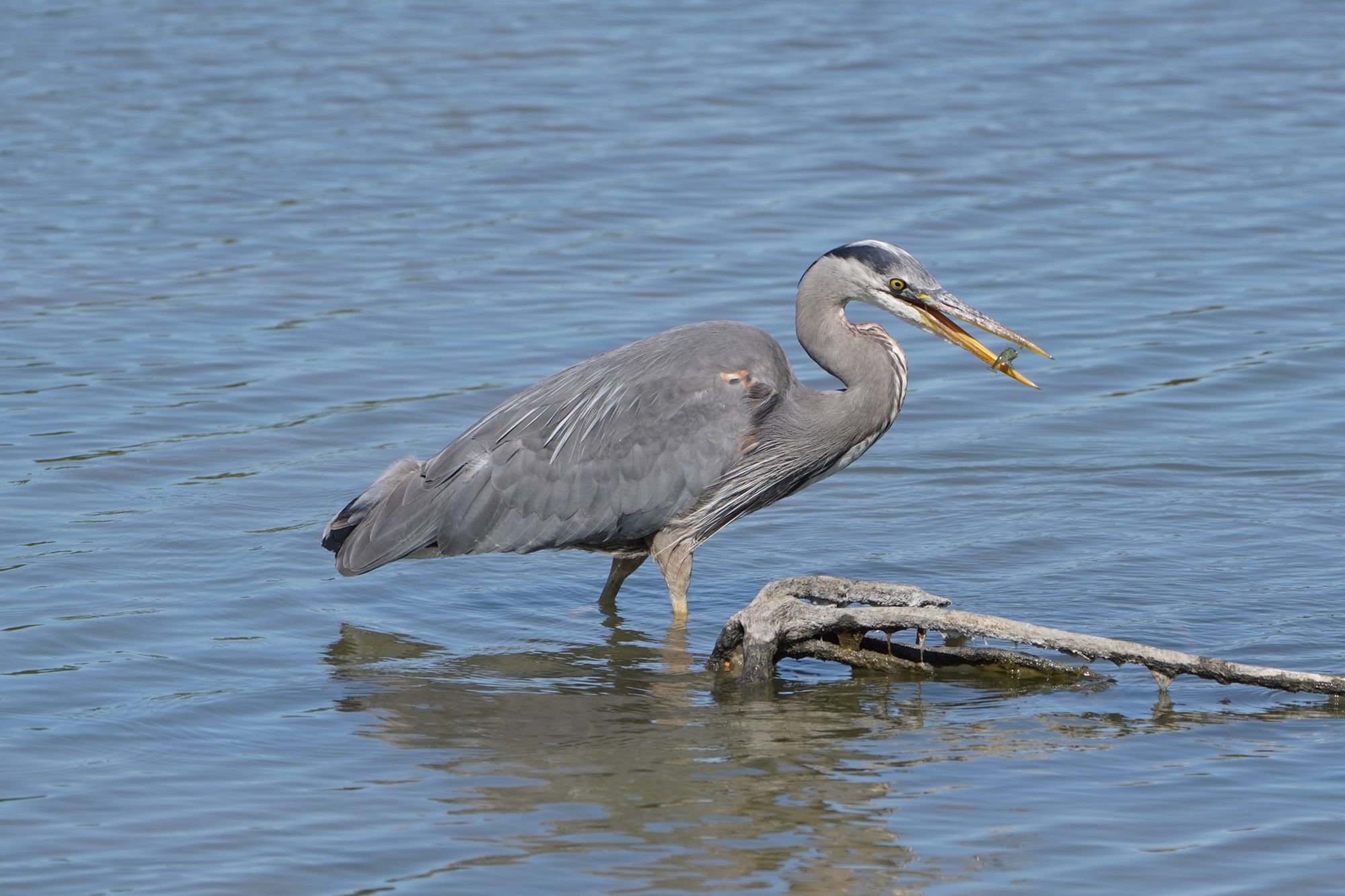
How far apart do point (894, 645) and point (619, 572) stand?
1.67 m

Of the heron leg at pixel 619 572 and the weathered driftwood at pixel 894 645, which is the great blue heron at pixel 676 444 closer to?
the heron leg at pixel 619 572

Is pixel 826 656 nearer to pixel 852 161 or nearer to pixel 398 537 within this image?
pixel 398 537

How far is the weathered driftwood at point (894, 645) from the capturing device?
6633 millimetres

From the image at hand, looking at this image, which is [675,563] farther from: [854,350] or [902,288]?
[902,288]

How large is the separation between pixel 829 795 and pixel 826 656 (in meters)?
1.08

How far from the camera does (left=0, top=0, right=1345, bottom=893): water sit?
6.15 metres

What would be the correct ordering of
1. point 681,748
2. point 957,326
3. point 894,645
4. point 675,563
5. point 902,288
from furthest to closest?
point 675,563 → point 957,326 → point 902,288 → point 894,645 → point 681,748

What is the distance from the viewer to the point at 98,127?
17062 millimetres

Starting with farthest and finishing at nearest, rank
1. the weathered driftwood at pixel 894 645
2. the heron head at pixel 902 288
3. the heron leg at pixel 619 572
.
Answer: the heron leg at pixel 619 572, the heron head at pixel 902 288, the weathered driftwood at pixel 894 645

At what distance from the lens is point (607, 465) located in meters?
8.20

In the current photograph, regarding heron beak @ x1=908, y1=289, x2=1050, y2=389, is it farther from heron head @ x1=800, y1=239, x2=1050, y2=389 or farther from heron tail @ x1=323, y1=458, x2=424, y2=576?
heron tail @ x1=323, y1=458, x2=424, y2=576

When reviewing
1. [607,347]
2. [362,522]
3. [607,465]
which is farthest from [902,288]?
[607,347]

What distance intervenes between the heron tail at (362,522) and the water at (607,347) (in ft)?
0.81

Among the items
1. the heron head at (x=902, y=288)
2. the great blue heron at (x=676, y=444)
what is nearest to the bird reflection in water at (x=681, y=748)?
the great blue heron at (x=676, y=444)
